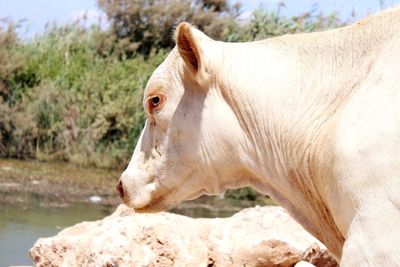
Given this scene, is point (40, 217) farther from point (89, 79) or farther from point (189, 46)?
point (189, 46)

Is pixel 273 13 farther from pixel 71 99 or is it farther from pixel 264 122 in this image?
pixel 264 122

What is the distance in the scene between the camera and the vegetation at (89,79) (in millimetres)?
20750

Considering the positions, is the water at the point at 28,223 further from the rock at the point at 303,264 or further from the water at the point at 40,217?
the rock at the point at 303,264

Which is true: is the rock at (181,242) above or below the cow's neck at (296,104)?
below

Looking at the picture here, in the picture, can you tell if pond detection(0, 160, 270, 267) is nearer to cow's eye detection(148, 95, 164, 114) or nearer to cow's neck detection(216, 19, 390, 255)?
cow's eye detection(148, 95, 164, 114)

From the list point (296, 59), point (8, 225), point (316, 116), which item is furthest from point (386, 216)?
point (8, 225)

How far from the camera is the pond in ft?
41.0

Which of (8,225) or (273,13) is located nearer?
(8,225)

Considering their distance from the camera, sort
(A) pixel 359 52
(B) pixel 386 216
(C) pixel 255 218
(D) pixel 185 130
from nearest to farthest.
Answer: (B) pixel 386 216, (A) pixel 359 52, (D) pixel 185 130, (C) pixel 255 218

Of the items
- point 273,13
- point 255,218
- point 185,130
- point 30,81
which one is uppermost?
point 185,130

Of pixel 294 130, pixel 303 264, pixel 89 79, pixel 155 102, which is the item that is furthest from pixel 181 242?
pixel 89 79

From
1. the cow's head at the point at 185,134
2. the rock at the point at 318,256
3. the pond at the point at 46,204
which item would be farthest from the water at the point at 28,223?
the cow's head at the point at 185,134

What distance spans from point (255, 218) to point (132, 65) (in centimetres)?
1595

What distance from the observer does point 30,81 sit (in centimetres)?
2278
